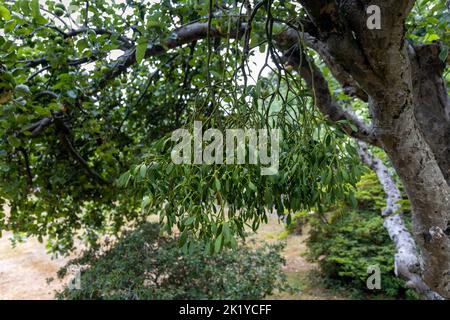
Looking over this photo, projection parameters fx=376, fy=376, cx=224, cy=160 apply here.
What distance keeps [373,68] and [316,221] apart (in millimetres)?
4151

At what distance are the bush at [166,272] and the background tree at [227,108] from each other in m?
0.46

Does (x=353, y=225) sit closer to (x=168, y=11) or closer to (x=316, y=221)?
(x=316, y=221)

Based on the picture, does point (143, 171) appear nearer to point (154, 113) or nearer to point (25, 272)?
point (154, 113)

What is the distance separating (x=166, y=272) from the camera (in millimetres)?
3277

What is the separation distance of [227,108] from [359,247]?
4450 mm

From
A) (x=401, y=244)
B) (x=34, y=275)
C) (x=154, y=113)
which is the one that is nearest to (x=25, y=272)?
(x=34, y=275)

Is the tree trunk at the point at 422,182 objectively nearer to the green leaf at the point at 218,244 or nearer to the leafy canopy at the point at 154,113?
A: the leafy canopy at the point at 154,113

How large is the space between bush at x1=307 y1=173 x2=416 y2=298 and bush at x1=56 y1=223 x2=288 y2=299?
1431 mm

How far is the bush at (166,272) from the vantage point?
2994 millimetres

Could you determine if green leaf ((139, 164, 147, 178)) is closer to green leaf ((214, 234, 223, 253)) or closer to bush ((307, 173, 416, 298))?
green leaf ((214, 234, 223, 253))

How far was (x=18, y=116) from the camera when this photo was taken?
159cm

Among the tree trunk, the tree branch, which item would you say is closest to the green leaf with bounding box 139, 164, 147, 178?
the tree trunk

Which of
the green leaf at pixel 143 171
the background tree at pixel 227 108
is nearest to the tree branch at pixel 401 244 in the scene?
the background tree at pixel 227 108

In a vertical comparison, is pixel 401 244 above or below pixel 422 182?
below
